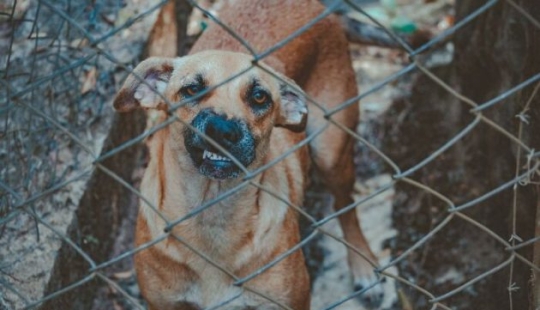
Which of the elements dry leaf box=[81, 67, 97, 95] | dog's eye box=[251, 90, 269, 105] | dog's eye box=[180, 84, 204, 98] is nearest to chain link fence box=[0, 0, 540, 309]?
dry leaf box=[81, 67, 97, 95]

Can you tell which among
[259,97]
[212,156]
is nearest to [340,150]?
[259,97]

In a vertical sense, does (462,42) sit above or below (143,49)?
below

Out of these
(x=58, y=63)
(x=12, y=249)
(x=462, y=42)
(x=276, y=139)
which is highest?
(x=58, y=63)

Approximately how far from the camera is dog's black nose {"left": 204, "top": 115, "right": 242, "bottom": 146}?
9.77ft

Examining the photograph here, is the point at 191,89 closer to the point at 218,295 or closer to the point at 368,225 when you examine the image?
the point at 218,295

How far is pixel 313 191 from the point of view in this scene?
5504 millimetres

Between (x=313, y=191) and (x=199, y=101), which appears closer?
(x=199, y=101)

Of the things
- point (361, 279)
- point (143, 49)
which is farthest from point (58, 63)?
point (361, 279)

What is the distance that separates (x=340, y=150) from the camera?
15.3 ft

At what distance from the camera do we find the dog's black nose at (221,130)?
2979mm

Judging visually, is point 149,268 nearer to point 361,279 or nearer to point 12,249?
point 12,249

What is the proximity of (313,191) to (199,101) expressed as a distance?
7.92 ft

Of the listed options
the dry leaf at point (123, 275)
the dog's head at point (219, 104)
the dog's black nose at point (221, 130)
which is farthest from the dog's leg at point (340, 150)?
the dog's black nose at point (221, 130)

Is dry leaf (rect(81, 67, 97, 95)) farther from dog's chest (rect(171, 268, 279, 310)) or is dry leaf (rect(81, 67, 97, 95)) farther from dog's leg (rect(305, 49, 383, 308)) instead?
dog's chest (rect(171, 268, 279, 310))
